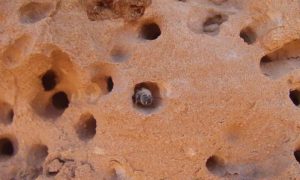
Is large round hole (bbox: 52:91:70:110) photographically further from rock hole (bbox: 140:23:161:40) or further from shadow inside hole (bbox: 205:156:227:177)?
shadow inside hole (bbox: 205:156:227:177)

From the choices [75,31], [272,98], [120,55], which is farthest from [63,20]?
[272,98]

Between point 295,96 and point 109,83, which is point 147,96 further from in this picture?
point 295,96

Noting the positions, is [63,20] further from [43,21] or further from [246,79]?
[246,79]

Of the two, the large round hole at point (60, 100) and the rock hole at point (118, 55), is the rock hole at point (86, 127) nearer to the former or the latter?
the large round hole at point (60, 100)

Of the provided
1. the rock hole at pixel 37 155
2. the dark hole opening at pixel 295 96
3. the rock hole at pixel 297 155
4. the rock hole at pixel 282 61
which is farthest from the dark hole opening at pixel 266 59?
the rock hole at pixel 37 155

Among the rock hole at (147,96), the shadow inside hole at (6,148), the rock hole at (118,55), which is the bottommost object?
the shadow inside hole at (6,148)

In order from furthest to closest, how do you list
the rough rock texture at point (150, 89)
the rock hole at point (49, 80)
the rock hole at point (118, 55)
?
the rock hole at point (49, 80) → the rock hole at point (118, 55) → the rough rock texture at point (150, 89)

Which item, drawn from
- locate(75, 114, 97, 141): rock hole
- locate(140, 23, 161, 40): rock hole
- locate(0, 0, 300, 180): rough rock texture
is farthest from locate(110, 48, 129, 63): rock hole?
locate(75, 114, 97, 141): rock hole

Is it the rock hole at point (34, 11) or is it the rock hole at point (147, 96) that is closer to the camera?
the rock hole at point (147, 96)
